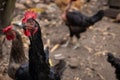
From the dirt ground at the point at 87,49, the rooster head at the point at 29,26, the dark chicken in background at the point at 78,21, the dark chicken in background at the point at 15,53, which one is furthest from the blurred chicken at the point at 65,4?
Result: the rooster head at the point at 29,26

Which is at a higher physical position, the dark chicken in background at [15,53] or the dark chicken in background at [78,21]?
the dark chicken in background at [15,53]

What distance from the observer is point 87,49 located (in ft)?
22.7

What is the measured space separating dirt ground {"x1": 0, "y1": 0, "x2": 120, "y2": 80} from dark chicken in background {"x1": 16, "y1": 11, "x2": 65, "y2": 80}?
0.94 meters

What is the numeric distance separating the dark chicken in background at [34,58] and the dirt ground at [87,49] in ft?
3.08

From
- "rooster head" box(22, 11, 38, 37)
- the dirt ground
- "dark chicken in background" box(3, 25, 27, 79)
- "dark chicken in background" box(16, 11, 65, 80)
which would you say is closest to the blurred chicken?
the dirt ground

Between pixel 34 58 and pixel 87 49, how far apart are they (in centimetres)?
294

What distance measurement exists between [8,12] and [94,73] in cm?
193

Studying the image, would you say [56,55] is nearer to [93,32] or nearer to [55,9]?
[93,32]

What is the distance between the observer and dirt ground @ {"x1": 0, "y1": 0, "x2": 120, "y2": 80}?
5961 mm

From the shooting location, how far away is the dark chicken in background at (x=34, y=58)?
157 inches

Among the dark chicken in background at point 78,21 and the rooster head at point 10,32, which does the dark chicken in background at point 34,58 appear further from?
the dark chicken in background at point 78,21

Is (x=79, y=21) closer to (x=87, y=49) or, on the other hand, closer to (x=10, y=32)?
(x=87, y=49)

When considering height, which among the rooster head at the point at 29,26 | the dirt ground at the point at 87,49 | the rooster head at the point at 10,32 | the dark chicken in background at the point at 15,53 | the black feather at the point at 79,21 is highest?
the rooster head at the point at 29,26

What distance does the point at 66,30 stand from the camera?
25.7 ft
